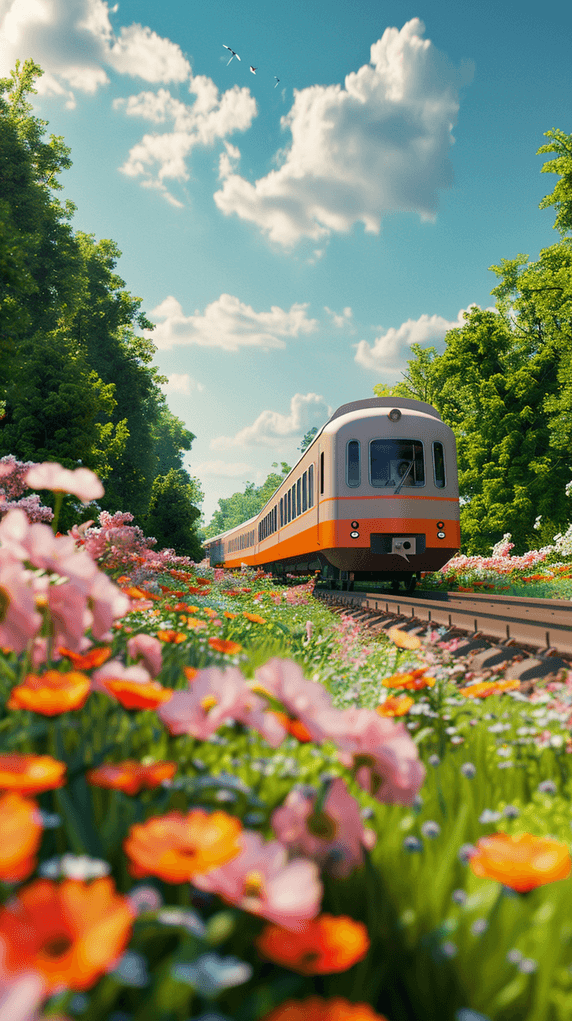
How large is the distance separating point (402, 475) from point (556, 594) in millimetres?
4848

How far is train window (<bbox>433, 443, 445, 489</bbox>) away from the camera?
10.8 meters

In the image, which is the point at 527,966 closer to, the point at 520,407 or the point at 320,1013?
the point at 320,1013

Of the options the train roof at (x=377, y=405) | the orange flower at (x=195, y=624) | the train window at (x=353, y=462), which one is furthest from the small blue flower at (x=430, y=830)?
the train roof at (x=377, y=405)

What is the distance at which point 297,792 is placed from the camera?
988mm

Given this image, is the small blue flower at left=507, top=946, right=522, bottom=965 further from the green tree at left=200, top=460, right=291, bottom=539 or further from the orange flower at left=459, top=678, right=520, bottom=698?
the green tree at left=200, top=460, right=291, bottom=539

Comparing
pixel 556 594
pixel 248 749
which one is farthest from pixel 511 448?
pixel 248 749

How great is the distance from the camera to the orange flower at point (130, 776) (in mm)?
910

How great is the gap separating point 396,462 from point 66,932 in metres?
10.5

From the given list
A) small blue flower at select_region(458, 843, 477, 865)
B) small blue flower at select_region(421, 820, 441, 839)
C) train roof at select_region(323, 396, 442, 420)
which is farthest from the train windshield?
small blue flower at select_region(458, 843, 477, 865)

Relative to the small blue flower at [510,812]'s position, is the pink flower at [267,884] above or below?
above

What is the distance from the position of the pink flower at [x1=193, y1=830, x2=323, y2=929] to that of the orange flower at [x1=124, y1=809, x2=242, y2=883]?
0.02 metres

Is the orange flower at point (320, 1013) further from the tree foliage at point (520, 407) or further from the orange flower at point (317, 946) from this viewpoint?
the tree foliage at point (520, 407)

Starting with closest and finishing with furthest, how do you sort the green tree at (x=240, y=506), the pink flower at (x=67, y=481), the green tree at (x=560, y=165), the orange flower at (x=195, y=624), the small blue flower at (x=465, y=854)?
the small blue flower at (x=465, y=854) → the pink flower at (x=67, y=481) → the orange flower at (x=195, y=624) → the green tree at (x=560, y=165) → the green tree at (x=240, y=506)

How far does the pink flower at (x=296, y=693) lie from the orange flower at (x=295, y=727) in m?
0.01
